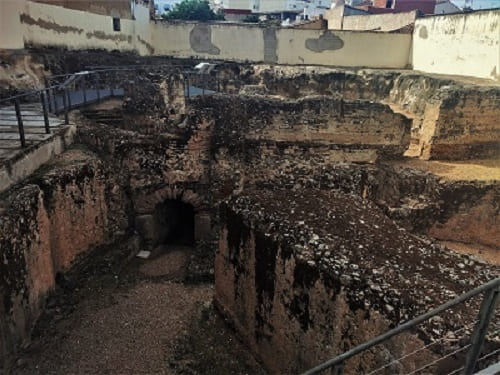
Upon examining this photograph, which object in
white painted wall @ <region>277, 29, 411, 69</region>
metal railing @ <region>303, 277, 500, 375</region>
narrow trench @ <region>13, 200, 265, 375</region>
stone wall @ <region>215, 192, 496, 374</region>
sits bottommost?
narrow trench @ <region>13, 200, 265, 375</region>

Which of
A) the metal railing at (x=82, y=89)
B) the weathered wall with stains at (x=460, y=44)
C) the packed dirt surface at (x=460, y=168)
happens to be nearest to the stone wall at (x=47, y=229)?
the metal railing at (x=82, y=89)

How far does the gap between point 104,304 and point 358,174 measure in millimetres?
5170

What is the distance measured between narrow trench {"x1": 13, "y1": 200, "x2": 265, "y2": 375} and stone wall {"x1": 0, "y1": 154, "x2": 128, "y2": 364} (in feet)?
1.14

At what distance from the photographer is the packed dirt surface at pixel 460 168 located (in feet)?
32.3

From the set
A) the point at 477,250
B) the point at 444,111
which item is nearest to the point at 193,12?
the point at 444,111

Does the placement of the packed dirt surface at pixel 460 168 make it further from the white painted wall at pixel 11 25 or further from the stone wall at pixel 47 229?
the white painted wall at pixel 11 25

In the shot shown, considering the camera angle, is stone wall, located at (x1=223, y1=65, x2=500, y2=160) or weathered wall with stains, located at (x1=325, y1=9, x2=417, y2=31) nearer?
stone wall, located at (x1=223, y1=65, x2=500, y2=160)

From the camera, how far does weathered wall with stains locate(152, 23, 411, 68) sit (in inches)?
874

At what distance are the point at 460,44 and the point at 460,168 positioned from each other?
8920mm

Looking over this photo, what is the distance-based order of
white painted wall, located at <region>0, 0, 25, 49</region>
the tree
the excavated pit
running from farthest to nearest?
the tree < white painted wall, located at <region>0, 0, 25, 49</region> < the excavated pit

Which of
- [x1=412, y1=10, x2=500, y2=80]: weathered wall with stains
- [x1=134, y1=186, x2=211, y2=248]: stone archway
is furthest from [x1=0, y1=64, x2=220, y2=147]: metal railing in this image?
[x1=412, y1=10, x2=500, y2=80]: weathered wall with stains

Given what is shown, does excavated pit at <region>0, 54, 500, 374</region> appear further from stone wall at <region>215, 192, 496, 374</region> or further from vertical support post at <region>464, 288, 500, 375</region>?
vertical support post at <region>464, 288, 500, 375</region>

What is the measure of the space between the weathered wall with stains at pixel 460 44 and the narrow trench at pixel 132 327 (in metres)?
13.6

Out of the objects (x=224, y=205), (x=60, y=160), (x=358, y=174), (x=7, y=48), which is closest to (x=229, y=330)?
(x=224, y=205)
